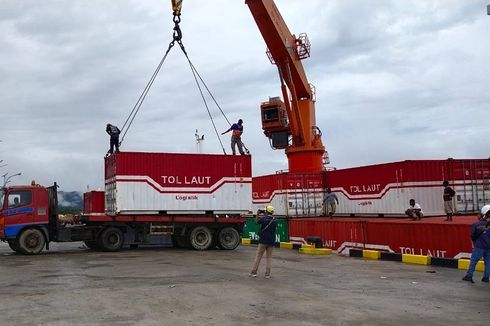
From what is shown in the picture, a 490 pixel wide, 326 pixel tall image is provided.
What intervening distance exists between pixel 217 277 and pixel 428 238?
7.67 metres

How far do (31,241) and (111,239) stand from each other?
279 centimetres

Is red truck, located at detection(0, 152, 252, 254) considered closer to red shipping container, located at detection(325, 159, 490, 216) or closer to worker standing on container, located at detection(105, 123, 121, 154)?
worker standing on container, located at detection(105, 123, 121, 154)

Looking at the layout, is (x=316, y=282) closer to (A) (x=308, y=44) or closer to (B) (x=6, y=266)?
(B) (x=6, y=266)

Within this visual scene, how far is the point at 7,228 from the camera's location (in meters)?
17.3

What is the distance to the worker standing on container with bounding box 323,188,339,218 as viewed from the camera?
24.3m

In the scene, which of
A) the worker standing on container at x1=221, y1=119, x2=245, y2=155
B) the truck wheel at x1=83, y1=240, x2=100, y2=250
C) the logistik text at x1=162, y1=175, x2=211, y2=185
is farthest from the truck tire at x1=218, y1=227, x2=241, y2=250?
the truck wheel at x1=83, y1=240, x2=100, y2=250

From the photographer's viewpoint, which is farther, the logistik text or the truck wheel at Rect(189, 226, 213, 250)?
the truck wheel at Rect(189, 226, 213, 250)

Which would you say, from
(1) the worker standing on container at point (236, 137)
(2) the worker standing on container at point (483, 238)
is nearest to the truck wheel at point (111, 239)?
(1) the worker standing on container at point (236, 137)

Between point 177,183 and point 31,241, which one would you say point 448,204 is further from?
point 31,241

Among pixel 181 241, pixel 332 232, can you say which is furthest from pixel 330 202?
pixel 181 241

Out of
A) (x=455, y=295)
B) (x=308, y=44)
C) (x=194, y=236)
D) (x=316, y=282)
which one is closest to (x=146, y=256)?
(x=194, y=236)

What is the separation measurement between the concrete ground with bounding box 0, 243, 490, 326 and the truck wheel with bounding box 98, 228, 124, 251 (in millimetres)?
2768

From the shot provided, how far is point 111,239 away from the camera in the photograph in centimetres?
1884

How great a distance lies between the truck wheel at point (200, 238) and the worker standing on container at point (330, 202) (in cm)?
718
